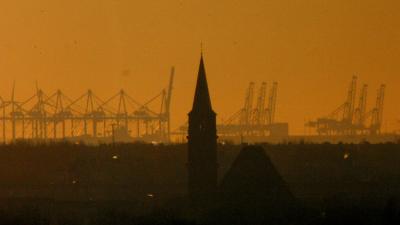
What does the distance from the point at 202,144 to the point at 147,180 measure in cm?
3334

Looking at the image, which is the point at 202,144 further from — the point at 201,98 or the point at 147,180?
the point at 147,180

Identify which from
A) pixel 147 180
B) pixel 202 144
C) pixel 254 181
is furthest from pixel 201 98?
pixel 147 180

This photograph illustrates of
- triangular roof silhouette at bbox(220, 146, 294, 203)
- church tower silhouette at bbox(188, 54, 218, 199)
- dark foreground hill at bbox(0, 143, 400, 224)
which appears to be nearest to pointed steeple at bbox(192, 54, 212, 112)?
church tower silhouette at bbox(188, 54, 218, 199)

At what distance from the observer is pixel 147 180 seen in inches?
4626

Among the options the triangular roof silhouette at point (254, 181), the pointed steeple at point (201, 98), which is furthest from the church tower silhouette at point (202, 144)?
the triangular roof silhouette at point (254, 181)

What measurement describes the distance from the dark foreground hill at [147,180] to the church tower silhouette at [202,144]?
2.63 meters

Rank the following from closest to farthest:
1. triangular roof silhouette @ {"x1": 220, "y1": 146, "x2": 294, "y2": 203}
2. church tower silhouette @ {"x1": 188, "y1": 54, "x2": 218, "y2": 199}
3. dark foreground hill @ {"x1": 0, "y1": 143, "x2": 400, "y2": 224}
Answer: dark foreground hill @ {"x1": 0, "y1": 143, "x2": 400, "y2": 224} < triangular roof silhouette @ {"x1": 220, "y1": 146, "x2": 294, "y2": 203} < church tower silhouette @ {"x1": 188, "y1": 54, "x2": 218, "y2": 199}

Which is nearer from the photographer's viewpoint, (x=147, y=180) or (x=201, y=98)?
(x=201, y=98)

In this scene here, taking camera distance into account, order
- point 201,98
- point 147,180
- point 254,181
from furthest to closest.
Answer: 1. point 147,180
2. point 254,181
3. point 201,98

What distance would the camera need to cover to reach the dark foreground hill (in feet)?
252

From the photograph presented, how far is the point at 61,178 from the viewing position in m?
120

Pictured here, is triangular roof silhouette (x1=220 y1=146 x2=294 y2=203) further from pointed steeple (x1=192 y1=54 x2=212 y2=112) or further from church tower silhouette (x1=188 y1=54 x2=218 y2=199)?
pointed steeple (x1=192 y1=54 x2=212 y2=112)

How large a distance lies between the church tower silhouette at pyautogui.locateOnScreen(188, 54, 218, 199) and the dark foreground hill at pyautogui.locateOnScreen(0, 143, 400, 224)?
263cm

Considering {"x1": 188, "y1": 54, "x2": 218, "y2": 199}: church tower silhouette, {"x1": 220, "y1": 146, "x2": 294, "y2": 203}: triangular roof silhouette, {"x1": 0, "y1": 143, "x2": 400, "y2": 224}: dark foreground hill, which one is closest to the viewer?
{"x1": 0, "y1": 143, "x2": 400, "y2": 224}: dark foreground hill
